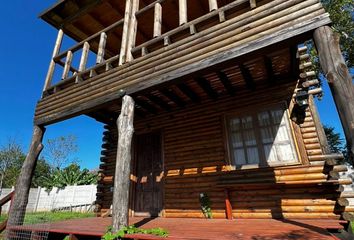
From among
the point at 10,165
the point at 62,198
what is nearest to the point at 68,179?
the point at 62,198

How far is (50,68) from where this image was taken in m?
7.36

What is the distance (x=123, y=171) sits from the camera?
4.54 meters

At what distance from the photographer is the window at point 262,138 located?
18.9 feet

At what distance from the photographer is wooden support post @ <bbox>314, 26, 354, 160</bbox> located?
2654 mm

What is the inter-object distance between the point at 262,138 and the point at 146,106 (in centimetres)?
376

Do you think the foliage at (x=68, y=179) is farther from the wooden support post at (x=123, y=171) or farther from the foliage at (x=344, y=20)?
the foliage at (x=344, y=20)

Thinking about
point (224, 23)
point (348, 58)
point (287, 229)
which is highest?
point (348, 58)

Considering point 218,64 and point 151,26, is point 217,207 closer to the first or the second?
point 218,64

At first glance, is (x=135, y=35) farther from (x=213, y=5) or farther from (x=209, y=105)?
(x=209, y=105)

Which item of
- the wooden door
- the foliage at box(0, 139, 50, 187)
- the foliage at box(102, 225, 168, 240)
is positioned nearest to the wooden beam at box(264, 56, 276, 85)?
the wooden door

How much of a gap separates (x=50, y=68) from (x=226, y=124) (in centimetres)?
599

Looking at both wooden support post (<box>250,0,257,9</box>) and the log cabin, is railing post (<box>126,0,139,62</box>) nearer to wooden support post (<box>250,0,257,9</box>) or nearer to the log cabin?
the log cabin

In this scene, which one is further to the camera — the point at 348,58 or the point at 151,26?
the point at 348,58

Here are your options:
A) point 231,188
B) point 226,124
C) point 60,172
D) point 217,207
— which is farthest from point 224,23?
point 60,172
